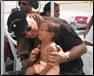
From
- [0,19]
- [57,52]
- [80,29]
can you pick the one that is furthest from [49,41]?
[80,29]

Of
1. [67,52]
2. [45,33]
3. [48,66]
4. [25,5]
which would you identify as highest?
[25,5]

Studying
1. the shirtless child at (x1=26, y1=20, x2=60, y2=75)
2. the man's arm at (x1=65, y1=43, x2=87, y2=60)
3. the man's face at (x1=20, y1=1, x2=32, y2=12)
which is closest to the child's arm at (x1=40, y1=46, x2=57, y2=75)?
the shirtless child at (x1=26, y1=20, x2=60, y2=75)

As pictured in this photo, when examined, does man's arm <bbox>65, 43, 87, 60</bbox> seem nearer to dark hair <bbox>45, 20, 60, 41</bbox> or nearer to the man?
the man

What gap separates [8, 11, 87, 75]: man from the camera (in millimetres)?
1515

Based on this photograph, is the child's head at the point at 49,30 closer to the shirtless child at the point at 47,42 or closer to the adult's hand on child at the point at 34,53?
the shirtless child at the point at 47,42

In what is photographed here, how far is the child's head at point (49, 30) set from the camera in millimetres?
1519

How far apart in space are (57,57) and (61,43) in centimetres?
14

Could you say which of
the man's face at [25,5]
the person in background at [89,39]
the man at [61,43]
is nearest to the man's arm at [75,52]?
the man at [61,43]

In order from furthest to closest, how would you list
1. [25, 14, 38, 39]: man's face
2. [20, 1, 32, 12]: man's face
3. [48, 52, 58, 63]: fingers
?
[20, 1, 32, 12]: man's face
[25, 14, 38, 39]: man's face
[48, 52, 58, 63]: fingers

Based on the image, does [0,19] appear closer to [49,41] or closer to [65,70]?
[49,41]

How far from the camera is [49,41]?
154cm

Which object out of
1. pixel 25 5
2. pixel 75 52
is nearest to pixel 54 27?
pixel 75 52

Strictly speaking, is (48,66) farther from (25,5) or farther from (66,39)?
(25,5)

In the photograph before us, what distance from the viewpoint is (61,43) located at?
5.19ft
